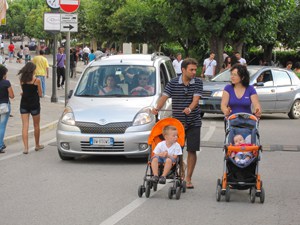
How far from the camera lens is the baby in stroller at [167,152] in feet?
31.2

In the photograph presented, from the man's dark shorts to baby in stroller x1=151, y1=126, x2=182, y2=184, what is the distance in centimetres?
43

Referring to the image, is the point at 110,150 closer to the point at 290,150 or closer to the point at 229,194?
the point at 229,194

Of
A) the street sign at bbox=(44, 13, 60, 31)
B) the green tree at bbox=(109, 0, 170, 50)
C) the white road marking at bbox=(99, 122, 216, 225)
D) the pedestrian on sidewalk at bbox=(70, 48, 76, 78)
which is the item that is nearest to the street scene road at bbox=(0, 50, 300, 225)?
the white road marking at bbox=(99, 122, 216, 225)

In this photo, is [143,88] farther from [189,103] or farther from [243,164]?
[243,164]

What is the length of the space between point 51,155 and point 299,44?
42447 mm

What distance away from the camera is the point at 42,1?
136 metres

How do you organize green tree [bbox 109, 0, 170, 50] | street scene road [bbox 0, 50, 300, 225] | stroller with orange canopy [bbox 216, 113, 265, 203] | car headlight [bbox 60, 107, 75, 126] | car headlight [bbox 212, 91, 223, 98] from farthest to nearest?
green tree [bbox 109, 0, 170, 50], car headlight [bbox 212, 91, 223, 98], car headlight [bbox 60, 107, 75, 126], stroller with orange canopy [bbox 216, 113, 265, 203], street scene road [bbox 0, 50, 300, 225]

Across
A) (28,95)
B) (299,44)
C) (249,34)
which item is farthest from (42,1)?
(28,95)

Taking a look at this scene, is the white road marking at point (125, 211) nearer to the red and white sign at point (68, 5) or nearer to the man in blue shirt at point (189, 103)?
the man in blue shirt at point (189, 103)

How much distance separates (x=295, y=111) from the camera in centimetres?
2230

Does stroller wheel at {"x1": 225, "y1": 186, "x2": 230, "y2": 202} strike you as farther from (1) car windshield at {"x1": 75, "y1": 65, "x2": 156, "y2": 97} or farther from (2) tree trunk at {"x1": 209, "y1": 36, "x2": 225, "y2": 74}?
(2) tree trunk at {"x1": 209, "y1": 36, "x2": 225, "y2": 74}

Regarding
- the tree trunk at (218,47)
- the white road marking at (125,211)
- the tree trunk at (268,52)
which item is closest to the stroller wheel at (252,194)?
the white road marking at (125,211)

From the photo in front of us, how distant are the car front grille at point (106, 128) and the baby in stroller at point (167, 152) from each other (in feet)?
8.61

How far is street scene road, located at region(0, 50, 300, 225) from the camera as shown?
27.3 ft
